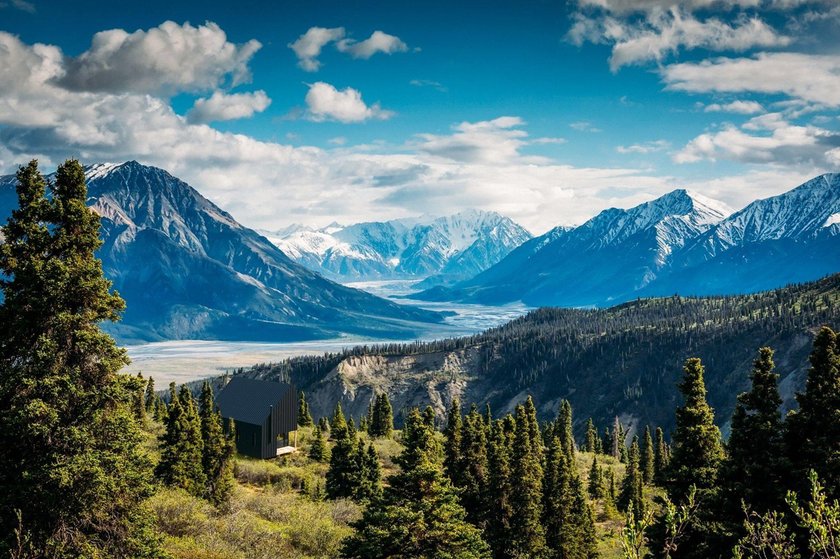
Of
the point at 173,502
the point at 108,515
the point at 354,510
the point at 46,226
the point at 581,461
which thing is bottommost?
the point at 581,461

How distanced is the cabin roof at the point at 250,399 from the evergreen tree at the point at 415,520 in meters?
62.4

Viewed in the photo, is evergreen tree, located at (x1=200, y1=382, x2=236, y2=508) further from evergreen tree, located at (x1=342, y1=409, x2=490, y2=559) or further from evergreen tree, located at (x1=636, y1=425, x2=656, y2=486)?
evergreen tree, located at (x1=636, y1=425, x2=656, y2=486)

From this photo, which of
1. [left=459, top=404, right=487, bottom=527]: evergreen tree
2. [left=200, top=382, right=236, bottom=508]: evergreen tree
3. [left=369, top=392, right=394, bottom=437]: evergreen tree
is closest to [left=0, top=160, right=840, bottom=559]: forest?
[left=459, top=404, right=487, bottom=527]: evergreen tree

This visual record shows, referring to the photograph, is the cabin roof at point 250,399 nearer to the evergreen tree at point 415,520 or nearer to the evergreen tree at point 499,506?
the evergreen tree at point 499,506

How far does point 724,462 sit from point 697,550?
4431 millimetres

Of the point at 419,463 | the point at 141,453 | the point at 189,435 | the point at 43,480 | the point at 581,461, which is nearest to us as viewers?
the point at 43,480

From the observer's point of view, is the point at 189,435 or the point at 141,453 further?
the point at 189,435

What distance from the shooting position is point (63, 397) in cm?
2189

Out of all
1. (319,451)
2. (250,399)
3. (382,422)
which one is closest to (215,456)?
(319,451)

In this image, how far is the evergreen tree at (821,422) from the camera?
26938 mm

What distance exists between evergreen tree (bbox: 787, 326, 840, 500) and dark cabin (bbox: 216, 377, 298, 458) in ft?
234

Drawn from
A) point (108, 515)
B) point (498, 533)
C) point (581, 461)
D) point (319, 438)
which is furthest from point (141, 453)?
point (581, 461)

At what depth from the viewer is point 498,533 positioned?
180 ft

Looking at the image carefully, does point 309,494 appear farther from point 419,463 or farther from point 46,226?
point 46,226
